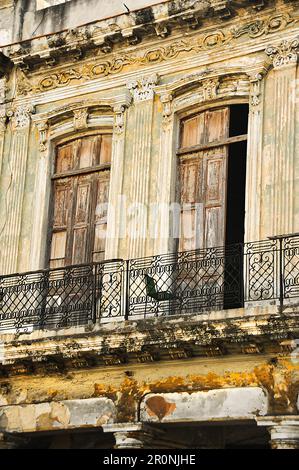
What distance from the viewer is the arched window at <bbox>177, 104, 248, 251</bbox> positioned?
42.1 ft

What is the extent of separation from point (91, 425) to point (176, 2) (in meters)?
5.23

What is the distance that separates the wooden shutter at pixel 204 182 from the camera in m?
12.8

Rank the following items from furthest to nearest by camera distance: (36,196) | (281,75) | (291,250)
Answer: (36,196) → (281,75) → (291,250)

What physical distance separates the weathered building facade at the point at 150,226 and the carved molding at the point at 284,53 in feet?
0.06

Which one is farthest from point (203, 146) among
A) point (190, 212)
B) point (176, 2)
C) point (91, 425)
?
point (91, 425)

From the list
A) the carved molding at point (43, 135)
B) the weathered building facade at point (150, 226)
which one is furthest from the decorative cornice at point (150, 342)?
the carved molding at point (43, 135)

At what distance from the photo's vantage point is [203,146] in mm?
13164

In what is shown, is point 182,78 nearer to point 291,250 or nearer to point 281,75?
point 281,75

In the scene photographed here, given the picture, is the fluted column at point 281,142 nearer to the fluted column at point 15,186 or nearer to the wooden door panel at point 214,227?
the wooden door panel at point 214,227

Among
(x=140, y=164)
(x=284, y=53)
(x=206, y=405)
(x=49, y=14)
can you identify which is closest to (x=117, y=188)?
(x=140, y=164)

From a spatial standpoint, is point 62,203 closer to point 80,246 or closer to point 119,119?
point 80,246

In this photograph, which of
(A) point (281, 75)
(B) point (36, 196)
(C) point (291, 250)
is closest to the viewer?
(C) point (291, 250)
